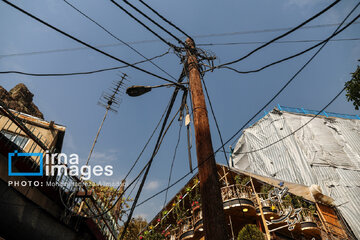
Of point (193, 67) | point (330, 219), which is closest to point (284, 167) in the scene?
point (330, 219)

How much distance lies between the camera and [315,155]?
20.2 metres

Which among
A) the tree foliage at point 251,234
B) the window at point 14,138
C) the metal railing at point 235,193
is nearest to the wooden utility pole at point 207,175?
the tree foliage at point 251,234

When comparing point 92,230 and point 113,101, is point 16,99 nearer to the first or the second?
point 113,101

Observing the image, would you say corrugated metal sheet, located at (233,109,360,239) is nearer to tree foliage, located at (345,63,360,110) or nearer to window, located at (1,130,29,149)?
tree foliage, located at (345,63,360,110)

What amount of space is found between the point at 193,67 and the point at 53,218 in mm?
7831

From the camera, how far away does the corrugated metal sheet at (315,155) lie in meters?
17.6

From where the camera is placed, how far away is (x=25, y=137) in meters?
11.9

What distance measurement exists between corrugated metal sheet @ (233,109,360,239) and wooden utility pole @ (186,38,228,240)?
1717 cm

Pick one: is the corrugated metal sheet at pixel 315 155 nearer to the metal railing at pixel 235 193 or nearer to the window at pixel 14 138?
the metal railing at pixel 235 193

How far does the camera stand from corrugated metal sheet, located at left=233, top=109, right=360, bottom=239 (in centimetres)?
1756

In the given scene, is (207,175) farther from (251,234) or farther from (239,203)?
(239,203)

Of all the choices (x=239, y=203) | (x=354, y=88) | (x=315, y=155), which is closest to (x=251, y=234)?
(x=239, y=203)

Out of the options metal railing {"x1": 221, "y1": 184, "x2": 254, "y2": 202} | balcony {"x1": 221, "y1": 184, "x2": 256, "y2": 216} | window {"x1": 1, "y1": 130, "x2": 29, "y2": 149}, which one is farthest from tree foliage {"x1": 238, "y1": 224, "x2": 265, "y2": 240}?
window {"x1": 1, "y1": 130, "x2": 29, "y2": 149}

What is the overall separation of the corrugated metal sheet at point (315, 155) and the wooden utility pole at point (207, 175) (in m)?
17.2
